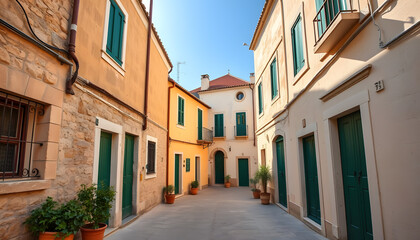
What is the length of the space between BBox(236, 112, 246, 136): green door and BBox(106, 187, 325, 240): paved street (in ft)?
31.4

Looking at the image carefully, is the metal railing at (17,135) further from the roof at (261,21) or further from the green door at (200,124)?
the green door at (200,124)

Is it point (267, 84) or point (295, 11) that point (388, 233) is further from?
point (267, 84)

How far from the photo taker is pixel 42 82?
3447 millimetres

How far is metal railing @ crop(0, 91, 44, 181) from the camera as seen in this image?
10.2 feet

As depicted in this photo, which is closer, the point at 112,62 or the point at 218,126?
the point at 112,62

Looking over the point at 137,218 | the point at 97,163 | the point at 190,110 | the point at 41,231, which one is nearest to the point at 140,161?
the point at 137,218

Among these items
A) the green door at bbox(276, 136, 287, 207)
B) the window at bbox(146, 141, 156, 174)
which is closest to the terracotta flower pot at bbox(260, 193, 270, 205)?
the green door at bbox(276, 136, 287, 207)

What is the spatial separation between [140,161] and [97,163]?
2.55 metres

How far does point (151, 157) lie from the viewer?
902 centimetres

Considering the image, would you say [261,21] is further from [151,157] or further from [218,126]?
[218,126]

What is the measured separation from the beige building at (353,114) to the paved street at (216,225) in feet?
1.79

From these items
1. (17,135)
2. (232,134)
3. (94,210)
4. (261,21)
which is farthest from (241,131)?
(17,135)

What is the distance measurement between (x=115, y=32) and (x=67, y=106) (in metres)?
2.78

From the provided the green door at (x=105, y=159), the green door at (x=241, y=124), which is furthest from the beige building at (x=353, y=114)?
the green door at (x=241, y=124)
